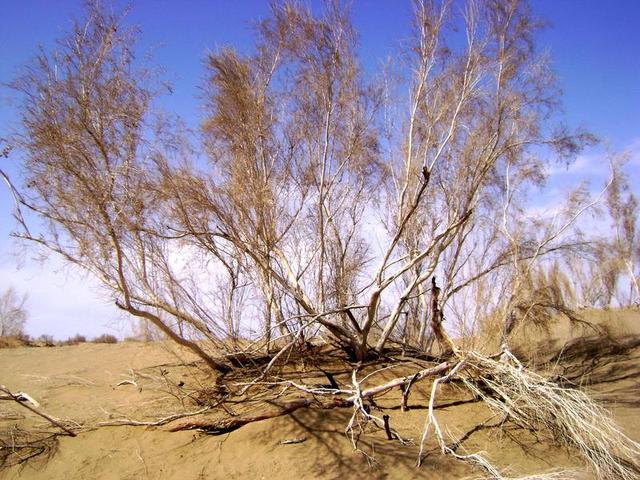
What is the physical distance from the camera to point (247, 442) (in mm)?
6523

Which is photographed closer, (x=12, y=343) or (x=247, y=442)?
(x=247, y=442)

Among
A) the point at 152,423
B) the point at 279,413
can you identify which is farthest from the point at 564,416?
the point at 152,423

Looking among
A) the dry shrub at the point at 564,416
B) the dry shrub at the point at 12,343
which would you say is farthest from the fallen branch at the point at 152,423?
the dry shrub at the point at 12,343

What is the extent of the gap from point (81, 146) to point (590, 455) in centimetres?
873

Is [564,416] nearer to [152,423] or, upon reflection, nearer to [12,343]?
[152,423]

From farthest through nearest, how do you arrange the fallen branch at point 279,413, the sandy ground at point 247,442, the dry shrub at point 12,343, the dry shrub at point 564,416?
the dry shrub at point 12,343
the fallen branch at point 279,413
the sandy ground at point 247,442
the dry shrub at point 564,416

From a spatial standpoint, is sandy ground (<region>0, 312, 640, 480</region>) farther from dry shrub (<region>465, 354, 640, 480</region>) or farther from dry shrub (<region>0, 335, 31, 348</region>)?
dry shrub (<region>0, 335, 31, 348</region>)

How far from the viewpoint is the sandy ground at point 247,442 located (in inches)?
234

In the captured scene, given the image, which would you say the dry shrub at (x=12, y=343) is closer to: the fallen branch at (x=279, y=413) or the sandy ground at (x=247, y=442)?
the sandy ground at (x=247, y=442)

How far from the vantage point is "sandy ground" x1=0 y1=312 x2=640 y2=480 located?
5941mm

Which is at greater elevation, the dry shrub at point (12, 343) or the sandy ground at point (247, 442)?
the dry shrub at point (12, 343)

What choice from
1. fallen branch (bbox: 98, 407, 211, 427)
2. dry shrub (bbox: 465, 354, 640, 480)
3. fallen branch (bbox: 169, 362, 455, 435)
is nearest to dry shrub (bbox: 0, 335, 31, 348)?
fallen branch (bbox: 98, 407, 211, 427)

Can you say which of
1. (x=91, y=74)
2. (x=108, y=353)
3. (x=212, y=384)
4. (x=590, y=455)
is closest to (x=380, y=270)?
(x=212, y=384)

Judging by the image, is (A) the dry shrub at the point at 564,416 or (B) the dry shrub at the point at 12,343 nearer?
(A) the dry shrub at the point at 564,416
